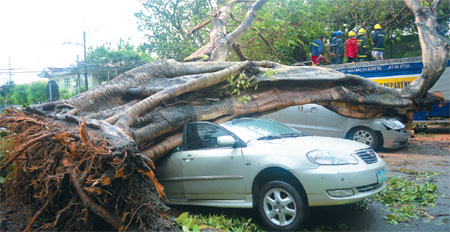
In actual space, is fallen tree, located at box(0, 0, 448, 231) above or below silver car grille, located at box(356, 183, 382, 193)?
above

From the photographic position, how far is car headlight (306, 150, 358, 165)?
442 cm

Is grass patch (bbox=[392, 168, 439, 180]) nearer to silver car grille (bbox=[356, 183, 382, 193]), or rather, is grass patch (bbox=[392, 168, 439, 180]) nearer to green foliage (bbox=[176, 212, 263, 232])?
silver car grille (bbox=[356, 183, 382, 193])

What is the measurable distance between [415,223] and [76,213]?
4011mm

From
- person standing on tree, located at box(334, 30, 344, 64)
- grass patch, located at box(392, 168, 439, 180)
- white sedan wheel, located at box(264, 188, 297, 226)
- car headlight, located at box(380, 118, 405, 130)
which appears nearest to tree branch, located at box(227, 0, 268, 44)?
car headlight, located at box(380, 118, 405, 130)

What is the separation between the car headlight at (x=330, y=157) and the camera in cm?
442

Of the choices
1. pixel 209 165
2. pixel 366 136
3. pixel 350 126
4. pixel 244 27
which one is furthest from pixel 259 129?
pixel 244 27

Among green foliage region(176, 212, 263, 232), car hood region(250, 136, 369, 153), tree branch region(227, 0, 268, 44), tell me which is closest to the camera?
green foliage region(176, 212, 263, 232)

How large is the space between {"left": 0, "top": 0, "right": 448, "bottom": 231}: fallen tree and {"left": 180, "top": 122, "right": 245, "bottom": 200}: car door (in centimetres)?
73

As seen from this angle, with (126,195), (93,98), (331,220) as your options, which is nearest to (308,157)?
(331,220)

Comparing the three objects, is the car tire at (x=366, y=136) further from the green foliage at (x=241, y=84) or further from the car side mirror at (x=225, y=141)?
the car side mirror at (x=225, y=141)

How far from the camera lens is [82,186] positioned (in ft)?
11.1

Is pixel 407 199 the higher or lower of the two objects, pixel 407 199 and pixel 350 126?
the lower

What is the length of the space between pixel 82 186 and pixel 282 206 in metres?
2.34

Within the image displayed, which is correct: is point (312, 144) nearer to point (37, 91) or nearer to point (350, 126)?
point (350, 126)
